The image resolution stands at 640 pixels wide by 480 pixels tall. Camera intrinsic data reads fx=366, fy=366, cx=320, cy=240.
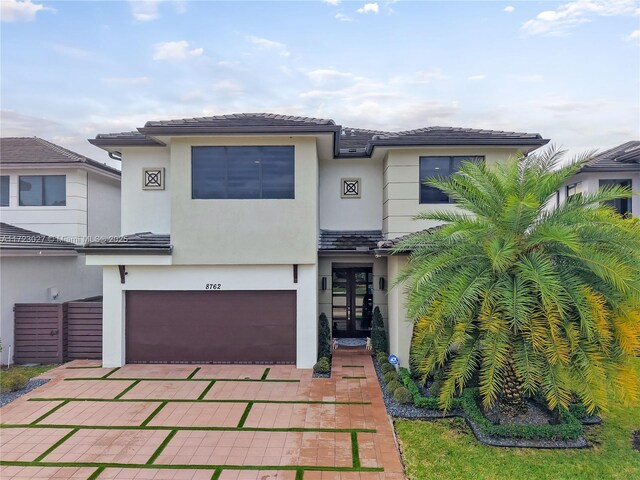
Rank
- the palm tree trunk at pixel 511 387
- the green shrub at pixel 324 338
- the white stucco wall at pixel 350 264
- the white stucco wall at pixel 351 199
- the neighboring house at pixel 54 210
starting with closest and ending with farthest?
the palm tree trunk at pixel 511 387
the green shrub at pixel 324 338
the neighboring house at pixel 54 210
the white stucco wall at pixel 350 264
the white stucco wall at pixel 351 199

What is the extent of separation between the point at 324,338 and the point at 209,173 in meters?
5.94

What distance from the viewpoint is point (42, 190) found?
13.1 m

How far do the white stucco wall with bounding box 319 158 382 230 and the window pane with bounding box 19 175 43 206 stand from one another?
1014 centimetres

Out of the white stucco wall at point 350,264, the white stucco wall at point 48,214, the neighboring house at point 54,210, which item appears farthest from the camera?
the white stucco wall at point 48,214

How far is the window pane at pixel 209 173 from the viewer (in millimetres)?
10078

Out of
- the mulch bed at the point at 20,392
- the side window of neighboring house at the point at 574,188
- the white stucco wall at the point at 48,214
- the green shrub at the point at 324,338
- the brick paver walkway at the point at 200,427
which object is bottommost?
the mulch bed at the point at 20,392

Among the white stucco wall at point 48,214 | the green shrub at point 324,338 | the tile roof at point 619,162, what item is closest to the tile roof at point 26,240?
the white stucco wall at point 48,214

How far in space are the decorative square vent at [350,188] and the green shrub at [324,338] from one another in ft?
13.8

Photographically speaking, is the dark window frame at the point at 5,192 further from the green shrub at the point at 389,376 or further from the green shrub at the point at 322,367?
the green shrub at the point at 389,376

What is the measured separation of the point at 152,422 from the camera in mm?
7141

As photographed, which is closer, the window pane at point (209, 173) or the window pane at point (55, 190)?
the window pane at point (209, 173)

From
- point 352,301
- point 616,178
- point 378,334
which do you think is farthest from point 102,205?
point 616,178

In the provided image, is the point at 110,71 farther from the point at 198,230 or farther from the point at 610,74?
the point at 610,74

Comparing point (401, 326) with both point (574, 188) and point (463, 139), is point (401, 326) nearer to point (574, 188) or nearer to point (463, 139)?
point (463, 139)
